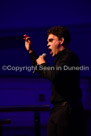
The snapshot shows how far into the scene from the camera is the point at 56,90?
1550 millimetres

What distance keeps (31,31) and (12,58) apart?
2.01 feet

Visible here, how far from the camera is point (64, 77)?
1.50 metres

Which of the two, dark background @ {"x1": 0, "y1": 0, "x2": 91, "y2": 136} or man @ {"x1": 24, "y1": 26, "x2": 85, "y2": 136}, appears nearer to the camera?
man @ {"x1": 24, "y1": 26, "x2": 85, "y2": 136}

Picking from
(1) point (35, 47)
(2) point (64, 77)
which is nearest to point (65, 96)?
(2) point (64, 77)

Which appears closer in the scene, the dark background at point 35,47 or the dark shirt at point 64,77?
the dark shirt at point 64,77

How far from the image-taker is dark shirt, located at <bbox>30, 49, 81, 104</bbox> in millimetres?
1479

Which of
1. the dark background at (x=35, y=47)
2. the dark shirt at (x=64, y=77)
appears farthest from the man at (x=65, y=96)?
the dark background at (x=35, y=47)

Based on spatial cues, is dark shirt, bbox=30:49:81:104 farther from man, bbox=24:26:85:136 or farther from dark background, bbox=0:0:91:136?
dark background, bbox=0:0:91:136

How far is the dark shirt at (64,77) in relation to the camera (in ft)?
4.85

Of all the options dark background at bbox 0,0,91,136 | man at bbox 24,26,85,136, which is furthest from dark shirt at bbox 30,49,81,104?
dark background at bbox 0,0,91,136

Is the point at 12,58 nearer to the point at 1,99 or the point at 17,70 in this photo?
the point at 17,70

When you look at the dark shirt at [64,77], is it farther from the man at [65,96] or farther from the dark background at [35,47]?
the dark background at [35,47]

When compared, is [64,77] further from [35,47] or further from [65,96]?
[35,47]

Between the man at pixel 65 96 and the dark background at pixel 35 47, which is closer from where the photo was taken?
the man at pixel 65 96
